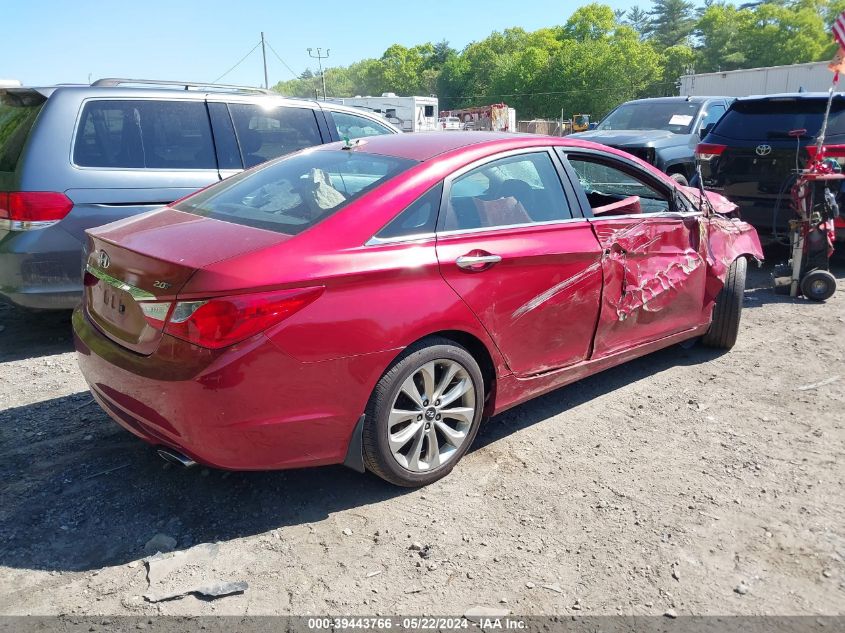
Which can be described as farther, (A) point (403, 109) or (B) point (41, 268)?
(A) point (403, 109)

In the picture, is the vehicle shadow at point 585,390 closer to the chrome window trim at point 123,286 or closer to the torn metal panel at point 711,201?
the torn metal panel at point 711,201

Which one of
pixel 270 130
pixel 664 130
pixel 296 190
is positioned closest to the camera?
pixel 296 190

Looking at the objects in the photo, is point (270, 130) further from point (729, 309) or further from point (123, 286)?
point (729, 309)

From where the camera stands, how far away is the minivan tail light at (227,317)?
2.59 m

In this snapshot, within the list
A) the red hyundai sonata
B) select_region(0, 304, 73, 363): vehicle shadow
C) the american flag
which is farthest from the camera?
the american flag

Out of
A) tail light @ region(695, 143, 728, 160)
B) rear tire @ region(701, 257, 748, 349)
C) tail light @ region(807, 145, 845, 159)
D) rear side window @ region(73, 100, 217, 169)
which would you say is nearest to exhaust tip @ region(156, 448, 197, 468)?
rear side window @ region(73, 100, 217, 169)

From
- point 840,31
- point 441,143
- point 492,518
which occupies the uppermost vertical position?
point 840,31

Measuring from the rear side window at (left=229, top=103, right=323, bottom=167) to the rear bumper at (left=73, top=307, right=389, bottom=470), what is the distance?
314cm

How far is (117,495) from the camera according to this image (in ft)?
10.3

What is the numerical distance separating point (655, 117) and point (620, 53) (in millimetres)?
75764

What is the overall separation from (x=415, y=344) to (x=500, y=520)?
2.79ft

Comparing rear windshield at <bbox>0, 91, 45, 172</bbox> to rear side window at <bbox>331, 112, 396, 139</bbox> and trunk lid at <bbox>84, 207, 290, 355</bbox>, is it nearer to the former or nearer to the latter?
trunk lid at <bbox>84, 207, 290, 355</bbox>

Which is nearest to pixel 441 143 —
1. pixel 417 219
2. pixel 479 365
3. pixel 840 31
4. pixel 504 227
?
pixel 504 227

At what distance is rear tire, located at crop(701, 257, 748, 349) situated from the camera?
4.89 metres
